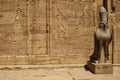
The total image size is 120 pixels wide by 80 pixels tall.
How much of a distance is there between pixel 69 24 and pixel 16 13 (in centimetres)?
264

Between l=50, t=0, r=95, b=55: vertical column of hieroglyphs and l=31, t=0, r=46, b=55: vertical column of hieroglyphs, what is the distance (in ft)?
1.27

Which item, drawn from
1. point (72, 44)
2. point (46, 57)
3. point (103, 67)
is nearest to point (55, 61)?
point (46, 57)

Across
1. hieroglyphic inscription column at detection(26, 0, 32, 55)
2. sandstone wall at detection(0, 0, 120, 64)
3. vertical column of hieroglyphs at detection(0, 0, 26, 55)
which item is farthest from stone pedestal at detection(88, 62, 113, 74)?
vertical column of hieroglyphs at detection(0, 0, 26, 55)

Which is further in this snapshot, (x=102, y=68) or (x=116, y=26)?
(x=116, y=26)

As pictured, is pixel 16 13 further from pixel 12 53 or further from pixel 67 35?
pixel 67 35

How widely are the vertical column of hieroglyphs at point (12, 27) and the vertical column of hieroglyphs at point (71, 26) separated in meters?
1.40

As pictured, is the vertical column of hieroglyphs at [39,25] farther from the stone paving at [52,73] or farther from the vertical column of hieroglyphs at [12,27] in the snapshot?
the stone paving at [52,73]

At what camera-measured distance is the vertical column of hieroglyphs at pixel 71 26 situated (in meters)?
11.6

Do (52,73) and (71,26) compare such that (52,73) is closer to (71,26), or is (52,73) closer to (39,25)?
(39,25)

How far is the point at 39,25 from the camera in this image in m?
11.6

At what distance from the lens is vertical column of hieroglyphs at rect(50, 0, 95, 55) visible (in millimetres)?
11602

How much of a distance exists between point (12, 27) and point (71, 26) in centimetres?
287

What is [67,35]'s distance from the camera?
38.2ft

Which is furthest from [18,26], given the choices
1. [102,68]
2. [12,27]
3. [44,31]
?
[102,68]
